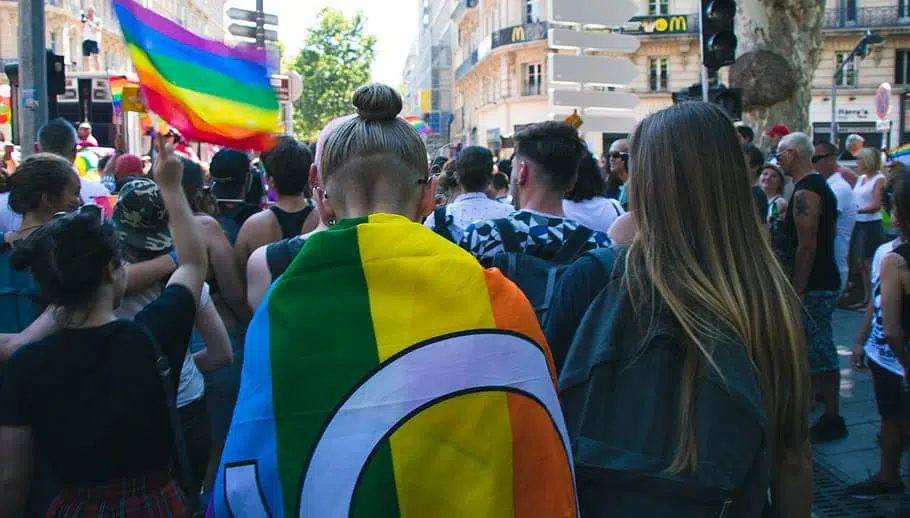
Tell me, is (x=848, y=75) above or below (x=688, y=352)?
above

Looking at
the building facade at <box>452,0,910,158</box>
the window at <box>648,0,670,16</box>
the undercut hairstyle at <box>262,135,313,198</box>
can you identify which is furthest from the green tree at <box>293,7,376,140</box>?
the undercut hairstyle at <box>262,135,313,198</box>

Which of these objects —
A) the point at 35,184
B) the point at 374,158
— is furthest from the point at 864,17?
the point at 374,158

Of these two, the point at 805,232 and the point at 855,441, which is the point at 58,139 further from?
the point at 855,441

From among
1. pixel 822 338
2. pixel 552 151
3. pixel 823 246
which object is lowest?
pixel 822 338

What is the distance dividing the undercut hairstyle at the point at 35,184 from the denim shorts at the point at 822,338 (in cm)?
437

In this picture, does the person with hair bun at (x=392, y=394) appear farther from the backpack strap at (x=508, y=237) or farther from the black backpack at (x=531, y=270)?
the backpack strap at (x=508, y=237)

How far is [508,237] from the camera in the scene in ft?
11.5

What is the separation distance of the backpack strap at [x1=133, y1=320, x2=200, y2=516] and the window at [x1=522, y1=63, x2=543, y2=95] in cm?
4707

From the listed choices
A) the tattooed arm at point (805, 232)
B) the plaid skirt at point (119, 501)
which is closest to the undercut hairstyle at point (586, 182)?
the tattooed arm at point (805, 232)

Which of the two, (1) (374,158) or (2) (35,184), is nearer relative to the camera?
(1) (374,158)

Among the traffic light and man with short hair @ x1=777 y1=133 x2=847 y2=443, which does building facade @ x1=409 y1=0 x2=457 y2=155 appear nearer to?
the traffic light

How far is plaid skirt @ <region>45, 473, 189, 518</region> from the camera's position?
2359 millimetres

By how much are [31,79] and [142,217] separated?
19.0ft

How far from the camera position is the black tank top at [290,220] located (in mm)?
4305
